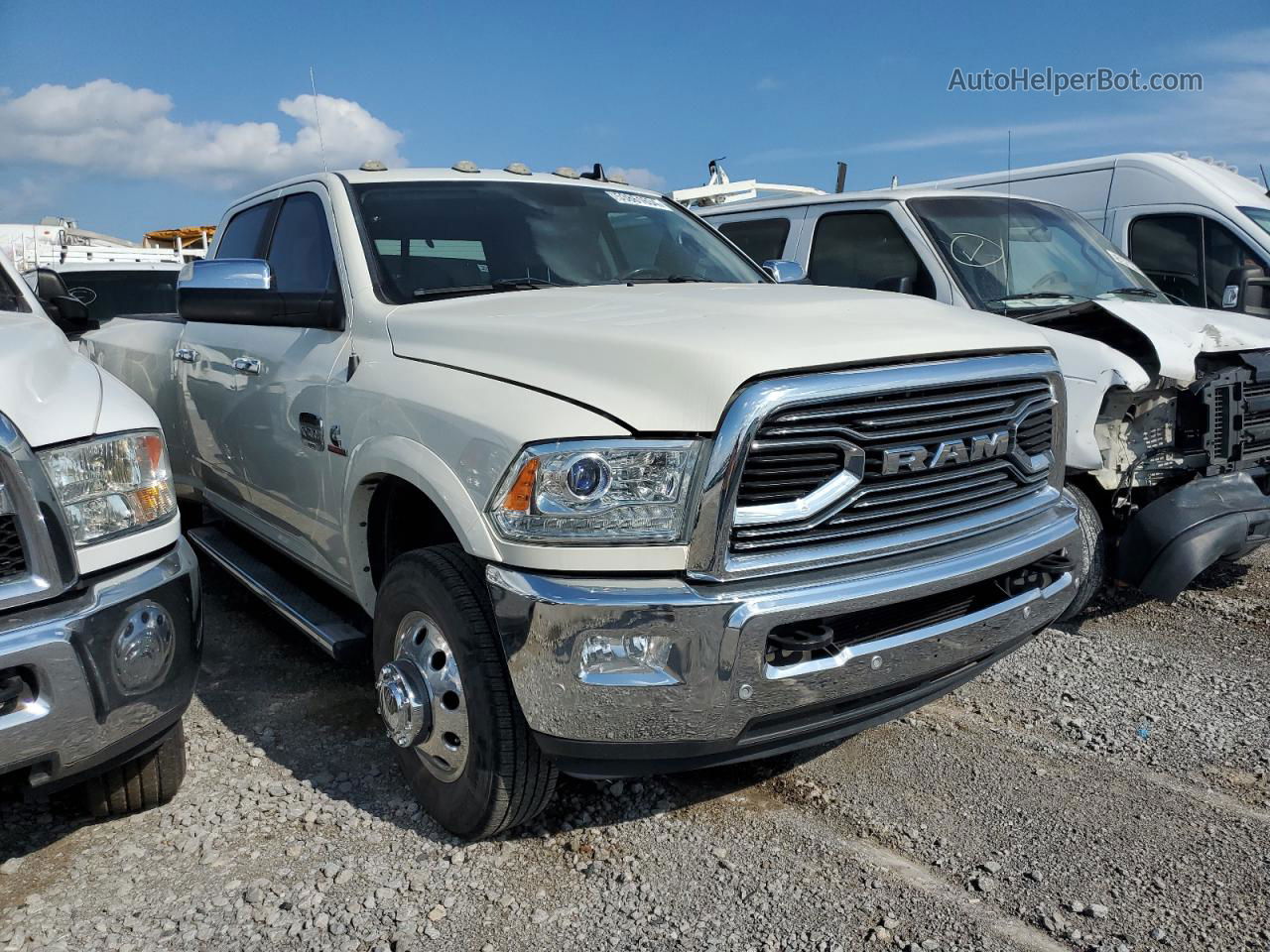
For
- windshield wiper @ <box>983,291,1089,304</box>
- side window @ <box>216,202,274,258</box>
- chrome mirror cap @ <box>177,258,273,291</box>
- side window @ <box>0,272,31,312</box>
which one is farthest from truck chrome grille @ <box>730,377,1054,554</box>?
side window @ <box>0,272,31,312</box>

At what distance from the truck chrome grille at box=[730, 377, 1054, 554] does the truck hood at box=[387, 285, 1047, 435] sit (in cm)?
12

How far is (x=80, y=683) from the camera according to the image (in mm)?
2377

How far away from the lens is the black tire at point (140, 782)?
294 centimetres

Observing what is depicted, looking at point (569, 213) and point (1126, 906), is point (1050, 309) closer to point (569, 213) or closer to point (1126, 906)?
point (569, 213)

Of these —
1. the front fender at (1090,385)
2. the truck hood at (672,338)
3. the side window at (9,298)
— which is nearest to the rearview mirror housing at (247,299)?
the truck hood at (672,338)

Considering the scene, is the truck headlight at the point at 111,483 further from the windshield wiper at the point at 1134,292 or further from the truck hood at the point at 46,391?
the windshield wiper at the point at 1134,292

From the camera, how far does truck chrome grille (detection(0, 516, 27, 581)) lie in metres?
2.34

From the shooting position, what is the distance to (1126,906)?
2.52 metres

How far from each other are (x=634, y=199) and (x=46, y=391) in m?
2.48

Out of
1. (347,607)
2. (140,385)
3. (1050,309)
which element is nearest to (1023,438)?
(1050,309)

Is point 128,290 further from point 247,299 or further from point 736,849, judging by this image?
point 736,849

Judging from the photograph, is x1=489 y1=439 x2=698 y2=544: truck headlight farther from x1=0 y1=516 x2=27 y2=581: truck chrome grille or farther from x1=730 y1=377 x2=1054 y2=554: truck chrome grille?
x1=0 y1=516 x2=27 y2=581: truck chrome grille

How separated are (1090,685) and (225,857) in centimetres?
306

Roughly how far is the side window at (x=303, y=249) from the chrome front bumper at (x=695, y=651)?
172cm
